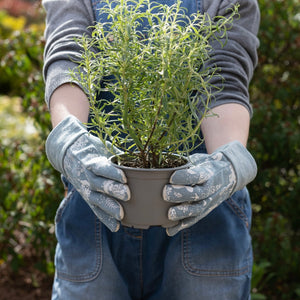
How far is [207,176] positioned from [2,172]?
1661 mm

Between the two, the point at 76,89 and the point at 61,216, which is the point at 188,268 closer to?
the point at 61,216

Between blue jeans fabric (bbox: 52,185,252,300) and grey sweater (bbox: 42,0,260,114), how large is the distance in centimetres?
33

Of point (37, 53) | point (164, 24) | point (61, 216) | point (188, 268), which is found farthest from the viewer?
point (37, 53)

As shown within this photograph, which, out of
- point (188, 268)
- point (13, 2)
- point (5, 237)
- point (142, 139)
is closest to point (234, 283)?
point (188, 268)

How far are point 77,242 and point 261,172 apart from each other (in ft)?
3.96

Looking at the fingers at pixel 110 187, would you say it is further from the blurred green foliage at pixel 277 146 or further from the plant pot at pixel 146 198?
the blurred green foliage at pixel 277 146

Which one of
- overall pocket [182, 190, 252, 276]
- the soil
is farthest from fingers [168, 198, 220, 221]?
overall pocket [182, 190, 252, 276]

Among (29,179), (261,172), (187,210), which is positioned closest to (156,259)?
(187,210)

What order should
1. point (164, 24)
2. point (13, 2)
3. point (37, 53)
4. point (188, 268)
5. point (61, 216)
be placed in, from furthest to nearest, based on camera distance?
point (13, 2)
point (37, 53)
point (61, 216)
point (188, 268)
point (164, 24)

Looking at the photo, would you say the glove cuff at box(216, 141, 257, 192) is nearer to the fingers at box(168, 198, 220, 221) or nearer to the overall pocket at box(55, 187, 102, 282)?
the fingers at box(168, 198, 220, 221)

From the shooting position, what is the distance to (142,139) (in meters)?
1.09

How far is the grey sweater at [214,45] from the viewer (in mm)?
1362

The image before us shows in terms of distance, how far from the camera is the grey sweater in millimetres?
1362

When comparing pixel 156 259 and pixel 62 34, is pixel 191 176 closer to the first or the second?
pixel 156 259
